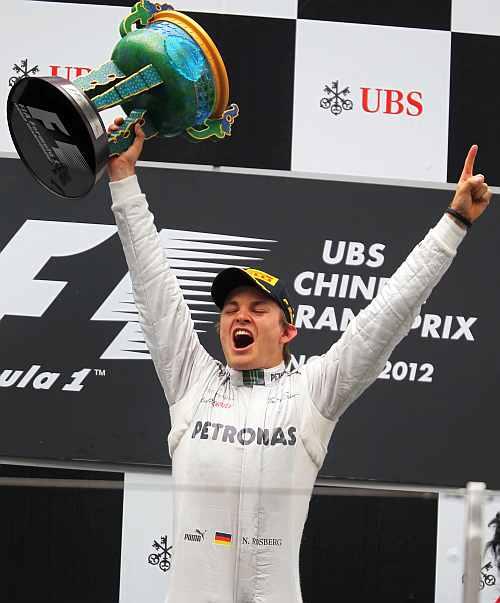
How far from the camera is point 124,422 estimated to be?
3029mm

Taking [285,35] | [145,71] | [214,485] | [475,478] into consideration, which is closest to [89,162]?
[145,71]

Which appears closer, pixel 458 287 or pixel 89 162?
pixel 89 162

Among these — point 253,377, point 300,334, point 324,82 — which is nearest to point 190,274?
point 300,334

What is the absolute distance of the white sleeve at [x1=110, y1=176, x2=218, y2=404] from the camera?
223 centimetres

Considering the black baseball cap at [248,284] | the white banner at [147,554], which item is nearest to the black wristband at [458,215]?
the black baseball cap at [248,284]

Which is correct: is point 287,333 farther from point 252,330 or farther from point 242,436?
point 242,436

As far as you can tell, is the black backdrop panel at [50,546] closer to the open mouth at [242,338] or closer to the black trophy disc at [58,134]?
the open mouth at [242,338]

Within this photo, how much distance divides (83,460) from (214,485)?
92 centimetres

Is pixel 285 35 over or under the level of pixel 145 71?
over

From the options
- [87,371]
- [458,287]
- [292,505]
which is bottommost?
[292,505]

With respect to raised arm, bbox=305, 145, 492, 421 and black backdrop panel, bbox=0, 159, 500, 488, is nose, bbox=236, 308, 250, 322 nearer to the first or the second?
raised arm, bbox=305, 145, 492, 421

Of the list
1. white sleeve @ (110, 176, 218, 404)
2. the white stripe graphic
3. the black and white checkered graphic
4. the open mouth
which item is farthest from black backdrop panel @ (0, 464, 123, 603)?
the black and white checkered graphic

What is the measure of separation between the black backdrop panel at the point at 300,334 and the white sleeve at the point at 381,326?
0.82 meters

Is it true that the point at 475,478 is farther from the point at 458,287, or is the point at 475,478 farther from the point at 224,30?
the point at 224,30
